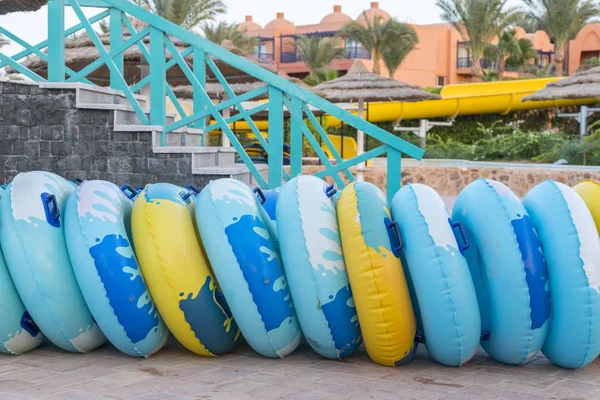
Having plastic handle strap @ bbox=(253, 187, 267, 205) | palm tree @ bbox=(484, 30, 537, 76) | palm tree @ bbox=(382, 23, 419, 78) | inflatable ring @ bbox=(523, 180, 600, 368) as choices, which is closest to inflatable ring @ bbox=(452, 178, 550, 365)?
inflatable ring @ bbox=(523, 180, 600, 368)

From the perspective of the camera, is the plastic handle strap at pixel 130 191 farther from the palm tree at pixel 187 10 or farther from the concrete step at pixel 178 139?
the palm tree at pixel 187 10

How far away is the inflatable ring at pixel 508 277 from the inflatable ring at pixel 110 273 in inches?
63.5

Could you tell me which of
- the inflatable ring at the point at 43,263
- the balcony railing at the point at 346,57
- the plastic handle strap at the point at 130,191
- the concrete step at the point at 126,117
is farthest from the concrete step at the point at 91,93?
the balcony railing at the point at 346,57

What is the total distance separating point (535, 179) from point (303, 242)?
11.9 m

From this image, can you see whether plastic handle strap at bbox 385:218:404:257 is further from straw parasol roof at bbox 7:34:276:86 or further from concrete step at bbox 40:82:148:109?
straw parasol roof at bbox 7:34:276:86

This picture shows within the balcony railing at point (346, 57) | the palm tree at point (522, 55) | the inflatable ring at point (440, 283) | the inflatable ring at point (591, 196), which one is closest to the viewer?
the inflatable ring at point (440, 283)

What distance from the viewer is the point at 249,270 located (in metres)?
3.78

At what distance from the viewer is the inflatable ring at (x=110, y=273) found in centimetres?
380

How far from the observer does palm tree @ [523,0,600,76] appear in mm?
40656

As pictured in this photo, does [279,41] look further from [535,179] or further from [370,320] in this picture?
[370,320]

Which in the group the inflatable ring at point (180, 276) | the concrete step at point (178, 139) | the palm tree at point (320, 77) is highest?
the palm tree at point (320, 77)

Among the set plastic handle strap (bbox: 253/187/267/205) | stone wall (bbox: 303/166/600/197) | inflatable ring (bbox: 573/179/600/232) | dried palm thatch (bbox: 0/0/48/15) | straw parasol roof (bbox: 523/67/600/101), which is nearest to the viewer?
inflatable ring (bbox: 573/179/600/232)

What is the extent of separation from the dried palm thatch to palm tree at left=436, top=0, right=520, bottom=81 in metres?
34.9

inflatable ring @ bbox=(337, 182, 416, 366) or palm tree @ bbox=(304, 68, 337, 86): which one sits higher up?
palm tree @ bbox=(304, 68, 337, 86)
